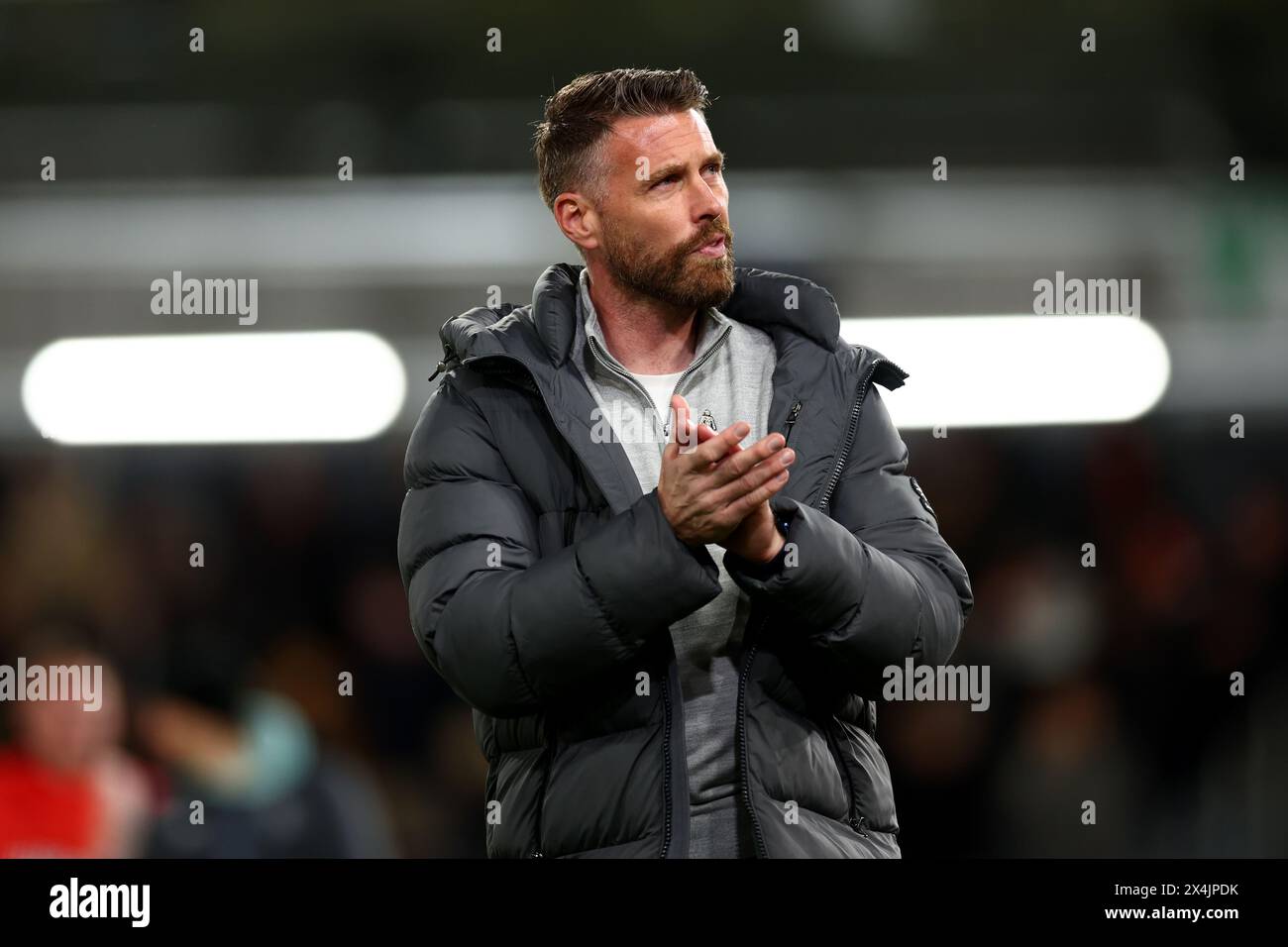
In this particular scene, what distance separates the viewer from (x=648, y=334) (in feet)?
6.77

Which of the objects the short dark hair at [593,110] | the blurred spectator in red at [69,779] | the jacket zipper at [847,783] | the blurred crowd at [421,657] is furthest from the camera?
the blurred crowd at [421,657]

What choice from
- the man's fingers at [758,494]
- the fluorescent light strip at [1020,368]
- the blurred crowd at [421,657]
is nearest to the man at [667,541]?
the man's fingers at [758,494]

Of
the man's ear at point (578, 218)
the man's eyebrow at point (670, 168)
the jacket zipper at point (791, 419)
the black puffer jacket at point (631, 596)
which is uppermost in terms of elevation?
the man's eyebrow at point (670, 168)

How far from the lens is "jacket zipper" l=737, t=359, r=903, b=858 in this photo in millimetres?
1768

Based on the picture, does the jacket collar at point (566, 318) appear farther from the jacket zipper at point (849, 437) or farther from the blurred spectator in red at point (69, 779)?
the blurred spectator in red at point (69, 779)

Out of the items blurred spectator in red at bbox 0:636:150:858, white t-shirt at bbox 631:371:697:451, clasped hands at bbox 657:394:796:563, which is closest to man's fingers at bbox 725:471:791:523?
clasped hands at bbox 657:394:796:563

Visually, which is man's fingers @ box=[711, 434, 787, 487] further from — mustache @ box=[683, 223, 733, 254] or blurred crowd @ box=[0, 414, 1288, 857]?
blurred crowd @ box=[0, 414, 1288, 857]

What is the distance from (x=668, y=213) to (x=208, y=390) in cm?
110

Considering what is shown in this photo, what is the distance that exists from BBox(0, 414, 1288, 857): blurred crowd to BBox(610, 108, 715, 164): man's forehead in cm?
81

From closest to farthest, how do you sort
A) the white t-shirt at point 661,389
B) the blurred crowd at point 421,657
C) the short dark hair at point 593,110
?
1. the white t-shirt at point 661,389
2. the short dark hair at point 593,110
3. the blurred crowd at point 421,657

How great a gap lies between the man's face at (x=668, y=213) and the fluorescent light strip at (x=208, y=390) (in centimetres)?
78

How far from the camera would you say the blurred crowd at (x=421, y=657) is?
252 cm

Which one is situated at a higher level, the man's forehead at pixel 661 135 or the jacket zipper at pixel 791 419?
the man's forehead at pixel 661 135
